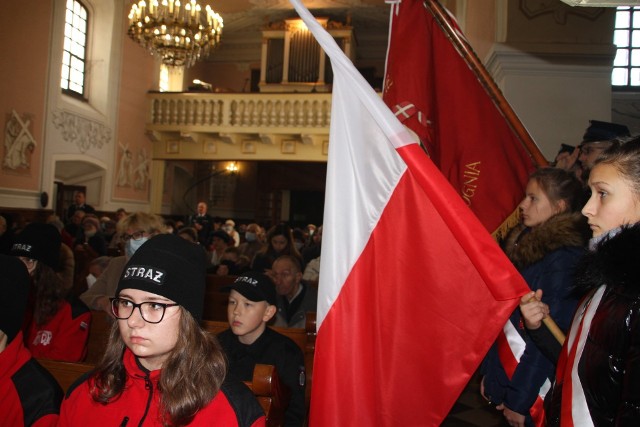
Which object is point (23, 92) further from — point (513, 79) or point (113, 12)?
point (513, 79)

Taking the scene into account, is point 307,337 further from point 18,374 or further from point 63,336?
point 18,374

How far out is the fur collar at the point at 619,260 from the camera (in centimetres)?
132

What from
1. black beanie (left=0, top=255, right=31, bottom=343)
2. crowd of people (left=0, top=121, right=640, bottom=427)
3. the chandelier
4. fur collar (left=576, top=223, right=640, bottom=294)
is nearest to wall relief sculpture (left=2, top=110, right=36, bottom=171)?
the chandelier

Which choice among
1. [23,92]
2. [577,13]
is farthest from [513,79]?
[23,92]

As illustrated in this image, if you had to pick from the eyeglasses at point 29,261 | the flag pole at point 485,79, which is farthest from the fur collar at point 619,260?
the eyeglasses at point 29,261

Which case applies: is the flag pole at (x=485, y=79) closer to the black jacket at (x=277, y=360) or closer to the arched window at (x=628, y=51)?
the black jacket at (x=277, y=360)

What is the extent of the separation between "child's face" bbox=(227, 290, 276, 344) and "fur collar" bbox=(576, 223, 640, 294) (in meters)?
1.80

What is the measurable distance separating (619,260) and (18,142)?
37.0ft

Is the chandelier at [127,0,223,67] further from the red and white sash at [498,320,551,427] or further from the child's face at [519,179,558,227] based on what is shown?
the red and white sash at [498,320,551,427]

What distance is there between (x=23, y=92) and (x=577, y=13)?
9987mm

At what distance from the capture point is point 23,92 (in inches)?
→ 417

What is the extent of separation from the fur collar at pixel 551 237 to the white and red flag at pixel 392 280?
0.52 m

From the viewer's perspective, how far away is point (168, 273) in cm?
150

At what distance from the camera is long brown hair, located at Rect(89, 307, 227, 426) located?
4.65ft
